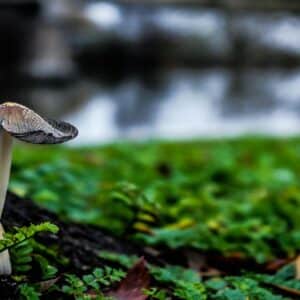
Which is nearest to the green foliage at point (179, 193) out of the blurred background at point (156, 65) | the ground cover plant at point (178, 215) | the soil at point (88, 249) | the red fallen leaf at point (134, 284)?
the ground cover plant at point (178, 215)

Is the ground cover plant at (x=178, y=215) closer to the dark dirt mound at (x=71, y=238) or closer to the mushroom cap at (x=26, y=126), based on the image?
the dark dirt mound at (x=71, y=238)

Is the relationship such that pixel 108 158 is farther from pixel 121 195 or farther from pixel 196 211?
pixel 121 195

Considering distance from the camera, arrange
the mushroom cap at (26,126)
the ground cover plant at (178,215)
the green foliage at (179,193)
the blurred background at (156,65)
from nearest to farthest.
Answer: the mushroom cap at (26,126) < the ground cover plant at (178,215) < the green foliage at (179,193) < the blurred background at (156,65)

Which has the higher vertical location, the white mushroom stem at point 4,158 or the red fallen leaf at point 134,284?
the white mushroom stem at point 4,158

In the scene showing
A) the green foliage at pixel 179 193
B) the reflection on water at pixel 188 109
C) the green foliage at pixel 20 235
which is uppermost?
the reflection on water at pixel 188 109

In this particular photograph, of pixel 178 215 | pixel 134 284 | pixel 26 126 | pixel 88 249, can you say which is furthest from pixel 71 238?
pixel 178 215

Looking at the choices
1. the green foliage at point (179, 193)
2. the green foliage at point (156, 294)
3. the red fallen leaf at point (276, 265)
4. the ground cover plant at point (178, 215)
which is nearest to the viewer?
the green foliage at point (156, 294)

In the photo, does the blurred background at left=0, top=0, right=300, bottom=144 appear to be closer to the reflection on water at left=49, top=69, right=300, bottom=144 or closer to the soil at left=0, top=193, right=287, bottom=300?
the reflection on water at left=49, top=69, right=300, bottom=144
